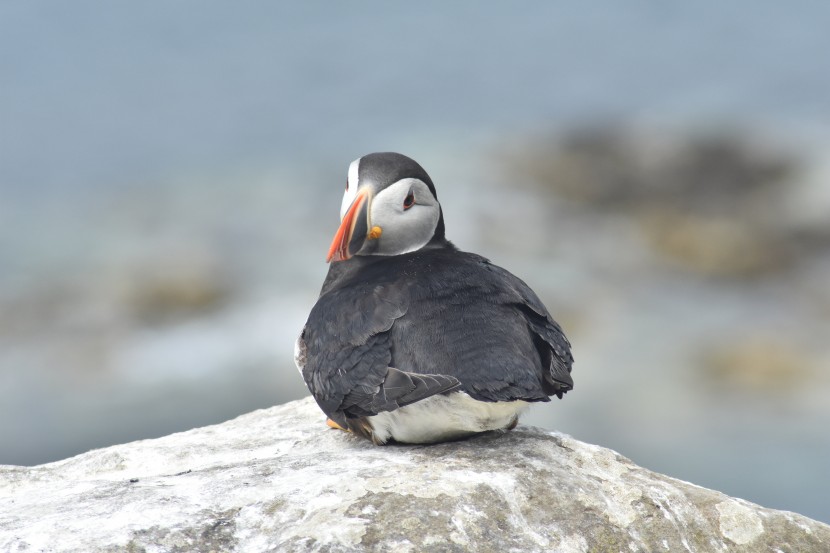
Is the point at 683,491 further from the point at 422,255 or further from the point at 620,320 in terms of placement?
the point at 620,320

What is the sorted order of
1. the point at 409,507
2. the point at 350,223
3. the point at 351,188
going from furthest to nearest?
the point at 351,188, the point at 350,223, the point at 409,507

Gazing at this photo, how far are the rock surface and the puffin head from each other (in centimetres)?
101

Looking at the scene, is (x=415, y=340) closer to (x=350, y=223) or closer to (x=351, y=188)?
(x=350, y=223)

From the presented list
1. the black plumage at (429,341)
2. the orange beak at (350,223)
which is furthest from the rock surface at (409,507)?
the orange beak at (350,223)

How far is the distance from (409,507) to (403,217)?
1825mm

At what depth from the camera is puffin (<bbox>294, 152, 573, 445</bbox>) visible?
4.73 meters

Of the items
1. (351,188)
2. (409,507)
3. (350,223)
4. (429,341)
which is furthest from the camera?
(351,188)

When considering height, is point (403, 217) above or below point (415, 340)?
above

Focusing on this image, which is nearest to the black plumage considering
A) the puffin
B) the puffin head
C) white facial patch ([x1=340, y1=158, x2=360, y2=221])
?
the puffin

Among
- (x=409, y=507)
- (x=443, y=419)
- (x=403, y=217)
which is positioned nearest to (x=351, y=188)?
(x=403, y=217)

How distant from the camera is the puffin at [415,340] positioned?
4.73 meters

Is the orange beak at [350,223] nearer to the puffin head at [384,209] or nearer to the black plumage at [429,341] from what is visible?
the puffin head at [384,209]

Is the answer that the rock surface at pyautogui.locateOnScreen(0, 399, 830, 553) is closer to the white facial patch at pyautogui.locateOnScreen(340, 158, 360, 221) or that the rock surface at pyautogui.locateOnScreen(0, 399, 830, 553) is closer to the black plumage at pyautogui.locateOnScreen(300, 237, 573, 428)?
the black plumage at pyautogui.locateOnScreen(300, 237, 573, 428)

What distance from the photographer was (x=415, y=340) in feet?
16.1
